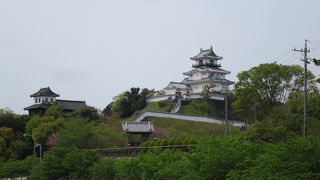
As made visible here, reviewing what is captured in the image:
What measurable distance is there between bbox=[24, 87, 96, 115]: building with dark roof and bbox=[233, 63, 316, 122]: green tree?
3007cm

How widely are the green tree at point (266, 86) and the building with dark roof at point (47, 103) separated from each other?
30.1 m

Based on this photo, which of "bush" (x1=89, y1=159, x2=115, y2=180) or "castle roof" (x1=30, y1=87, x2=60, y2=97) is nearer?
"bush" (x1=89, y1=159, x2=115, y2=180)

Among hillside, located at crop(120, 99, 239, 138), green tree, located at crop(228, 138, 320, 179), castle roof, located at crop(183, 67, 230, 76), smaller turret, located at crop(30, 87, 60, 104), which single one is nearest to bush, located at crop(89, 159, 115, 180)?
green tree, located at crop(228, 138, 320, 179)

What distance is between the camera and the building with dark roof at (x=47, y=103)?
80537 millimetres

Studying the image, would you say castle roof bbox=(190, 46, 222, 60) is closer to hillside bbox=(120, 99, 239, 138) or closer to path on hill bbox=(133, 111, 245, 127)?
hillside bbox=(120, 99, 239, 138)

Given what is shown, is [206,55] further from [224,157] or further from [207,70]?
[224,157]

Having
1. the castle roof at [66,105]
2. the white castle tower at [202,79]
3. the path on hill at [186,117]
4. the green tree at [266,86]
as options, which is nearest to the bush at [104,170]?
the green tree at [266,86]

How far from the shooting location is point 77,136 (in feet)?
156

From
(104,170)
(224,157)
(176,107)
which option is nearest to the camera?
(224,157)

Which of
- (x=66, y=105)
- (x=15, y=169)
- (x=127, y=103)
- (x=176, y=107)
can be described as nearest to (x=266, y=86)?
(x=176, y=107)

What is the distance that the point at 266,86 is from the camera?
56250mm

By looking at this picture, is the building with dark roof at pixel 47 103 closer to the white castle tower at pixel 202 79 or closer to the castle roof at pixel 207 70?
Answer: the white castle tower at pixel 202 79

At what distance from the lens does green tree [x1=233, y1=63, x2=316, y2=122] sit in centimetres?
5558

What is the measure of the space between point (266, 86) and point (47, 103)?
40244mm
